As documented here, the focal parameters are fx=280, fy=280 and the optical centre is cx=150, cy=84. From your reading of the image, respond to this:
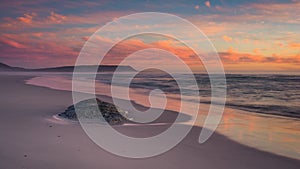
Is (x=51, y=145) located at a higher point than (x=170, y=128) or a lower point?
higher

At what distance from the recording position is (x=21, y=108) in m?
12.0

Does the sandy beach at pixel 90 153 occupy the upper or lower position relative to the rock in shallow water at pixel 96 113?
upper

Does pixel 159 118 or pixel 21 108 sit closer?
pixel 159 118

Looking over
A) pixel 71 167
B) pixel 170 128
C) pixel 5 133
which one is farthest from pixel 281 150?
pixel 5 133

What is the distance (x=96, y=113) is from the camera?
987 centimetres

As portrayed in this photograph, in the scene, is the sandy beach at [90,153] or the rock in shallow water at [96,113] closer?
the sandy beach at [90,153]

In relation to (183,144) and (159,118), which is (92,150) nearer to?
(183,144)

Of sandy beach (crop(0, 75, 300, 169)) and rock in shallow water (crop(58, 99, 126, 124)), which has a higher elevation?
sandy beach (crop(0, 75, 300, 169))

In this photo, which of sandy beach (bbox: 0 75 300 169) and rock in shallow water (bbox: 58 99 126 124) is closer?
sandy beach (bbox: 0 75 300 169)

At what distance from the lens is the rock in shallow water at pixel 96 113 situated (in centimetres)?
973

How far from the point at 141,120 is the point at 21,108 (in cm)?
543

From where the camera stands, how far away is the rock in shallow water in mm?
9727

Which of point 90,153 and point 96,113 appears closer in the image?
point 90,153

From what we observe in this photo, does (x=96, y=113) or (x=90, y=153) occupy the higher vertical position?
(x=90, y=153)
